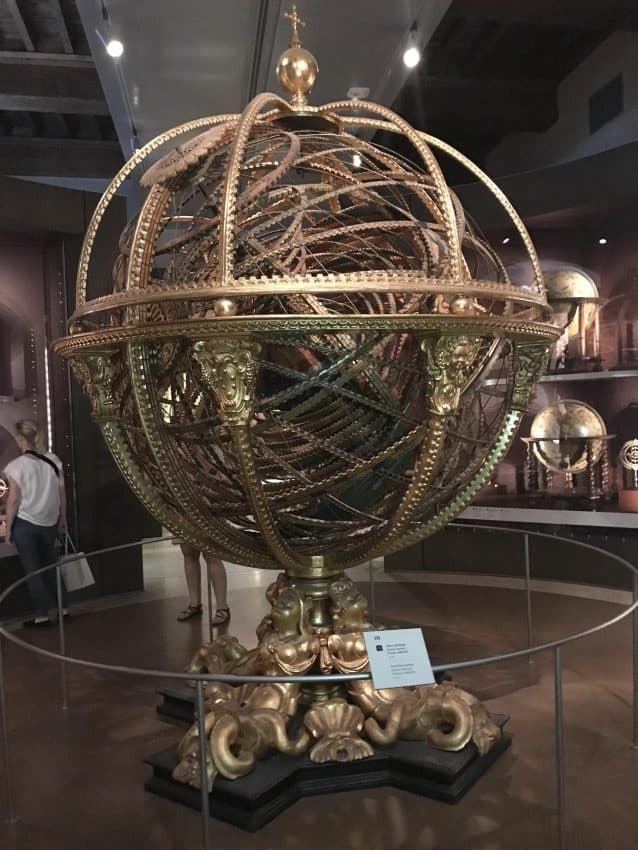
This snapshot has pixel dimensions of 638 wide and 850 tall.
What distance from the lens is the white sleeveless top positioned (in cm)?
429

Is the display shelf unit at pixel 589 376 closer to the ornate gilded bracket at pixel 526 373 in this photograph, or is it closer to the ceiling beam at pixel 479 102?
the ceiling beam at pixel 479 102

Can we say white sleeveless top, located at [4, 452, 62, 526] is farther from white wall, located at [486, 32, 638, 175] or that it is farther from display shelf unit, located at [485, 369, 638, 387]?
white wall, located at [486, 32, 638, 175]

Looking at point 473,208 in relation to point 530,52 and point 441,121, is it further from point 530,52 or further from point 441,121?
point 530,52

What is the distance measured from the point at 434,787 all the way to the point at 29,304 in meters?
3.87

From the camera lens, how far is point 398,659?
1870 mm

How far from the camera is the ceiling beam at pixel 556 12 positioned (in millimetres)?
4352

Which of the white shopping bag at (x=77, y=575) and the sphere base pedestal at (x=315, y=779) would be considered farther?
the white shopping bag at (x=77, y=575)

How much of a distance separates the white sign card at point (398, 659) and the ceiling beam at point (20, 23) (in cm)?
409

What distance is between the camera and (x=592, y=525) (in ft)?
15.1

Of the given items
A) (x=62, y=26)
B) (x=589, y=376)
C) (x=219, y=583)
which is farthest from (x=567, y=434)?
(x=62, y=26)

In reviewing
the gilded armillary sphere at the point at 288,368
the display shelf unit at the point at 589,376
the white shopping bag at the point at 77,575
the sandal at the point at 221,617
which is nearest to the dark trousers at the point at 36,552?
the white shopping bag at the point at 77,575

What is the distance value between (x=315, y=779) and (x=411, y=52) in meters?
3.14

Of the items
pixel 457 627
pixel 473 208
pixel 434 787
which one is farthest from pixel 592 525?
pixel 434 787

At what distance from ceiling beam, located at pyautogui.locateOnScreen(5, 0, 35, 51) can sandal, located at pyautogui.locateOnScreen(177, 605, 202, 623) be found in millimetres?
3446
